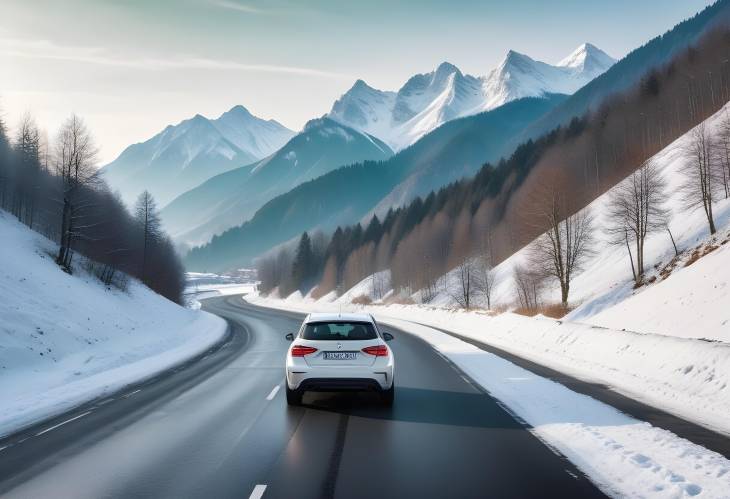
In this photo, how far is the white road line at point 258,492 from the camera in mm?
5793

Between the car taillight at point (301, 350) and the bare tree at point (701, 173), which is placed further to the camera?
the bare tree at point (701, 173)

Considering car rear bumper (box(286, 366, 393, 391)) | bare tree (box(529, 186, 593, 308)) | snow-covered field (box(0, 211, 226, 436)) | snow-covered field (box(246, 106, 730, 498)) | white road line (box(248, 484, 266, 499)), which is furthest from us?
bare tree (box(529, 186, 593, 308))

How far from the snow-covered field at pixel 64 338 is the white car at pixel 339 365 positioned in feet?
15.5

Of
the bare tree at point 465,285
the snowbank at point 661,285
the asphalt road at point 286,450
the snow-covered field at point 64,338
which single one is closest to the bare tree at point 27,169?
the snow-covered field at point 64,338

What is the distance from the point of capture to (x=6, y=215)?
49.8 m

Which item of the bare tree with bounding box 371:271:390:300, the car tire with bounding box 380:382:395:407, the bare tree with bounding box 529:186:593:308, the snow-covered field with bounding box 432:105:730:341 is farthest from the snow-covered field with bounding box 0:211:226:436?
the bare tree with bounding box 371:271:390:300

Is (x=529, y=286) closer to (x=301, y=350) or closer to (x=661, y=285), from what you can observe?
(x=661, y=285)

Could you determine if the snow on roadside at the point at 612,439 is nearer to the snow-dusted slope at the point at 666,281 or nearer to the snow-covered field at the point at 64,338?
the snow-covered field at the point at 64,338

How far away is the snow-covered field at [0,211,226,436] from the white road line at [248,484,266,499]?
5842mm

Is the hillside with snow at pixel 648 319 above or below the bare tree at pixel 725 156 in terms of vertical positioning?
below

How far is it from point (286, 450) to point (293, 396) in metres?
3.29

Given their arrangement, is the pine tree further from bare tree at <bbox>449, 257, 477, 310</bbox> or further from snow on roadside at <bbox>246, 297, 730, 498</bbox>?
snow on roadside at <bbox>246, 297, 730, 498</bbox>

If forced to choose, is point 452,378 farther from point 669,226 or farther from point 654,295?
point 669,226

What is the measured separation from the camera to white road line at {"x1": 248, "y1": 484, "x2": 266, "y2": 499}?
5.79m
